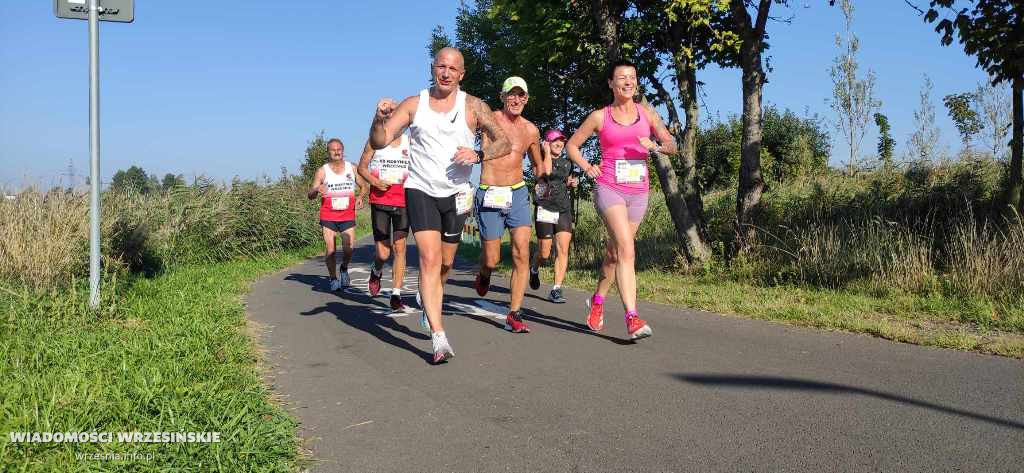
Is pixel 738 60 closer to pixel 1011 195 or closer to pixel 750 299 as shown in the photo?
pixel 1011 195

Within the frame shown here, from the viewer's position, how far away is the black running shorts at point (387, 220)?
848cm

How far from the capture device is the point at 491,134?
5414 mm

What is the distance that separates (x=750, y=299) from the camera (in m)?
7.68

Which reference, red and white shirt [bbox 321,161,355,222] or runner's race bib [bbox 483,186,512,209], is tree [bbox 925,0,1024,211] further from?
red and white shirt [bbox 321,161,355,222]

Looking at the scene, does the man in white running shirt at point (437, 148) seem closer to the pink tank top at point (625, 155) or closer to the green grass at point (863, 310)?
the pink tank top at point (625, 155)

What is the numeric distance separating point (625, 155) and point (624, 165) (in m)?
0.09

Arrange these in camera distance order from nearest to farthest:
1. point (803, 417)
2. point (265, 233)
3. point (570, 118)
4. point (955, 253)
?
point (803, 417), point (955, 253), point (265, 233), point (570, 118)

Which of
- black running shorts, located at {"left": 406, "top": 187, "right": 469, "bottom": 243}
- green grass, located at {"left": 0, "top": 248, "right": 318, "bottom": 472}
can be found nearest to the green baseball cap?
black running shorts, located at {"left": 406, "top": 187, "right": 469, "bottom": 243}

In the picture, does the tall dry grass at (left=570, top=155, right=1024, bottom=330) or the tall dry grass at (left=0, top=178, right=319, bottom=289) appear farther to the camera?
the tall dry grass at (left=0, top=178, right=319, bottom=289)

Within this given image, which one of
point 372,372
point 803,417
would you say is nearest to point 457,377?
point 372,372

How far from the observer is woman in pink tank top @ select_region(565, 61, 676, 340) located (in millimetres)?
5910

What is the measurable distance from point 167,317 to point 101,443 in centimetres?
343

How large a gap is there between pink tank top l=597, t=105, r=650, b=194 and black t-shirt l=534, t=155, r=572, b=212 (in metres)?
1.95

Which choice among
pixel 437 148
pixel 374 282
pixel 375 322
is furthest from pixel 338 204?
pixel 437 148
